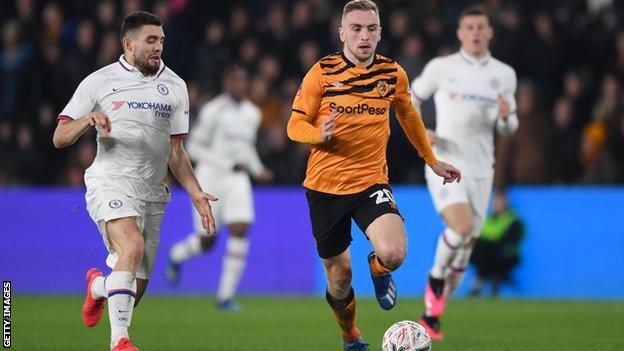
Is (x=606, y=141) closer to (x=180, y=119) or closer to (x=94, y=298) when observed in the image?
(x=180, y=119)

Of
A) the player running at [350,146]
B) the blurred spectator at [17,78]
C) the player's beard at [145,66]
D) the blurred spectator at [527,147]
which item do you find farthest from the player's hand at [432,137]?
the blurred spectator at [17,78]

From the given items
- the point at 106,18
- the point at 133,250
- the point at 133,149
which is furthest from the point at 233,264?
the point at 133,250

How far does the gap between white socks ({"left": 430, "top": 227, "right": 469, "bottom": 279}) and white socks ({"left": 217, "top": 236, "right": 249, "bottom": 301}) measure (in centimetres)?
415

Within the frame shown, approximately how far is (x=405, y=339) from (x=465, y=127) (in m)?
3.62

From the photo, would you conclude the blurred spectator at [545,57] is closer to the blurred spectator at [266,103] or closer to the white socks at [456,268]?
the blurred spectator at [266,103]

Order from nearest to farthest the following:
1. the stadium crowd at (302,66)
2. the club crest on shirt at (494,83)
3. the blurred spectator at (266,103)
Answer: the club crest on shirt at (494,83) < the stadium crowd at (302,66) < the blurred spectator at (266,103)

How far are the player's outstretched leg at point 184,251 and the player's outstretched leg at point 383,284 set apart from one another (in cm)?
700

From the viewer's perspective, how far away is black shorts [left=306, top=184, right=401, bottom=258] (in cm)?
849

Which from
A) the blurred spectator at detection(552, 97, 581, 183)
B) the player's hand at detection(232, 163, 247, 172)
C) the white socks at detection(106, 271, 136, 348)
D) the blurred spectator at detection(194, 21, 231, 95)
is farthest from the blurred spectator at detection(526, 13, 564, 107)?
the white socks at detection(106, 271, 136, 348)

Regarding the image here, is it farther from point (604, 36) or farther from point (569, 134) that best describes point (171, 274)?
point (604, 36)

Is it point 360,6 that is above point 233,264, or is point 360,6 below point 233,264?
above

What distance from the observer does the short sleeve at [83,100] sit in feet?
27.6

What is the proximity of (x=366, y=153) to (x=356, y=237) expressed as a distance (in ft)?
26.1

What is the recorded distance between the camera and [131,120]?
8641mm
